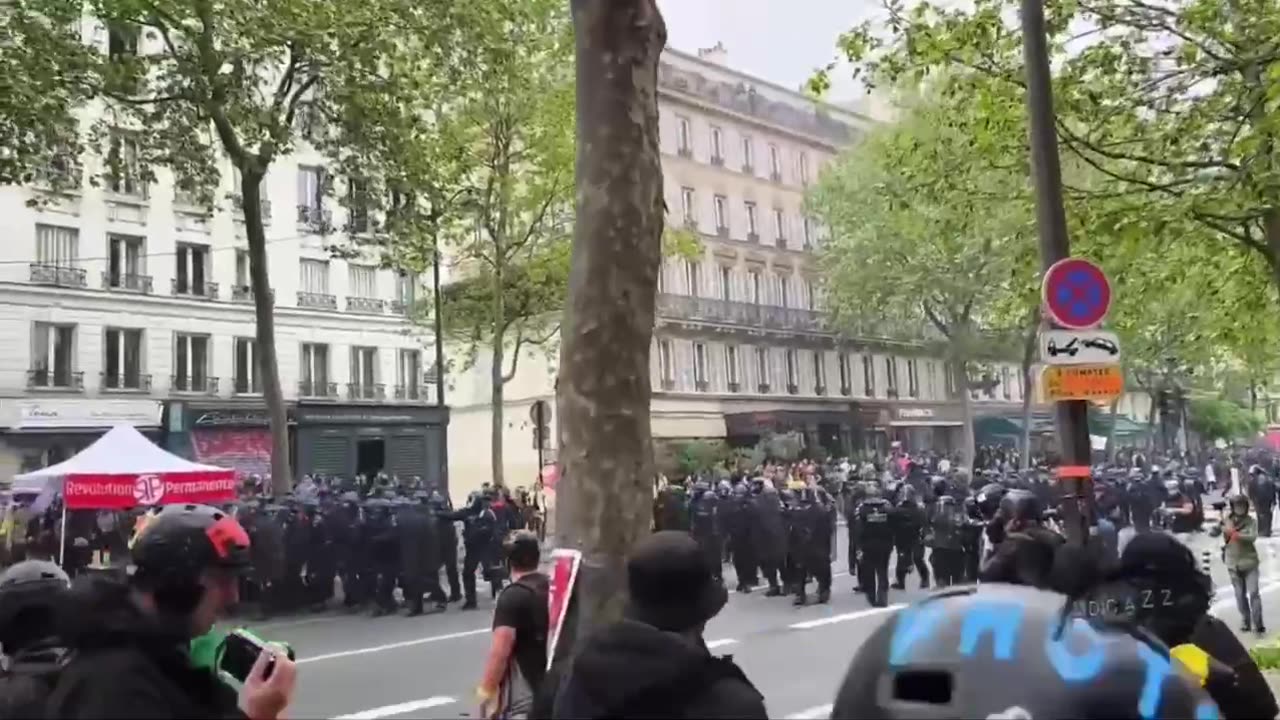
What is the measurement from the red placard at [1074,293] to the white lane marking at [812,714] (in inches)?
135

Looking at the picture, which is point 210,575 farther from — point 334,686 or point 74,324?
point 74,324

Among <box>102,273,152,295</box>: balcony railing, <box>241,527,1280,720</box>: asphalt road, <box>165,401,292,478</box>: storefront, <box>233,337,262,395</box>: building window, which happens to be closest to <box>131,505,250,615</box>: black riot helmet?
<box>241,527,1280,720</box>: asphalt road

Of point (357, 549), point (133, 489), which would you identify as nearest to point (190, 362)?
point (133, 489)

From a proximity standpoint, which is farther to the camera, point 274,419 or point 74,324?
point 74,324

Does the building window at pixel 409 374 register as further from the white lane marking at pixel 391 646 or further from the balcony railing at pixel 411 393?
the white lane marking at pixel 391 646

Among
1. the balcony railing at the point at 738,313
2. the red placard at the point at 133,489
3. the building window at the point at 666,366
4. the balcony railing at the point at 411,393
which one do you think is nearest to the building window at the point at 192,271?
the balcony railing at the point at 411,393

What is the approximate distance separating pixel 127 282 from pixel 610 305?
112ft

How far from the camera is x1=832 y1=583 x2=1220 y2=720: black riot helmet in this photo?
226 cm

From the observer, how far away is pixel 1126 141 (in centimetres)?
1109

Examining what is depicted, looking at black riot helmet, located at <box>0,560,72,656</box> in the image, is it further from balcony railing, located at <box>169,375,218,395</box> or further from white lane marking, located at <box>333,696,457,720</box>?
balcony railing, located at <box>169,375,218,395</box>

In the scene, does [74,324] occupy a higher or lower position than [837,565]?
higher

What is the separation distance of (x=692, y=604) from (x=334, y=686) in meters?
8.54

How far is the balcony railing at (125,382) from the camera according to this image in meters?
35.0

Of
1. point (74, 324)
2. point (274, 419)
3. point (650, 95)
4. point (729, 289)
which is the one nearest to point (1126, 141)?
point (650, 95)
